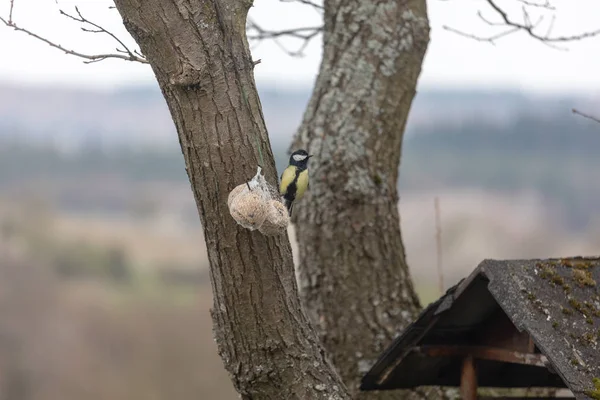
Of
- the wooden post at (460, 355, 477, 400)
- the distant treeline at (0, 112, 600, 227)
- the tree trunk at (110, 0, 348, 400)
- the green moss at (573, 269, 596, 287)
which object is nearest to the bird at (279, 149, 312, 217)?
the tree trunk at (110, 0, 348, 400)

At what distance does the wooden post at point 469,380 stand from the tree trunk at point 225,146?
92 centimetres

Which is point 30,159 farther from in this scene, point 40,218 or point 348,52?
point 348,52

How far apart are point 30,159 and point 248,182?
23835 mm

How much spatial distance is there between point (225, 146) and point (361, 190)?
6.56ft

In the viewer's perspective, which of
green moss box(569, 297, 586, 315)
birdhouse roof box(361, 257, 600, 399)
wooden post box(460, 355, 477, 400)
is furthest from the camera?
wooden post box(460, 355, 477, 400)

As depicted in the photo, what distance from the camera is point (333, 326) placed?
4.64 meters

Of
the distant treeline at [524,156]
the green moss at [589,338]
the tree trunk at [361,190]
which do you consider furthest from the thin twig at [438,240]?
the distant treeline at [524,156]

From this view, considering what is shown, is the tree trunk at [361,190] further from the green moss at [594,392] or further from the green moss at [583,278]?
the green moss at [594,392]

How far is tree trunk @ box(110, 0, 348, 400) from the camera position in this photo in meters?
2.54

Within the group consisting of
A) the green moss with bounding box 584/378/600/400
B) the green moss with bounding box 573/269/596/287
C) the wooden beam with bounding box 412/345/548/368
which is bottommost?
the wooden beam with bounding box 412/345/548/368

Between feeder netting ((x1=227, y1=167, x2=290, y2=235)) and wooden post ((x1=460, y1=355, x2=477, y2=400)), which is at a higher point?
feeder netting ((x1=227, y1=167, x2=290, y2=235))

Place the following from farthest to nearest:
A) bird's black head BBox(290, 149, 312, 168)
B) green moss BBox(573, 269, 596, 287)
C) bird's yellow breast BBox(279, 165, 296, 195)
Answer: bird's black head BBox(290, 149, 312, 168)
bird's yellow breast BBox(279, 165, 296, 195)
green moss BBox(573, 269, 596, 287)

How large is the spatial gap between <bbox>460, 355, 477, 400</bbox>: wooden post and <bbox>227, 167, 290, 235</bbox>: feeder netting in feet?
4.21

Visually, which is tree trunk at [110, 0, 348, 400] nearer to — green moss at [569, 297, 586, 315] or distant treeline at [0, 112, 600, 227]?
green moss at [569, 297, 586, 315]
